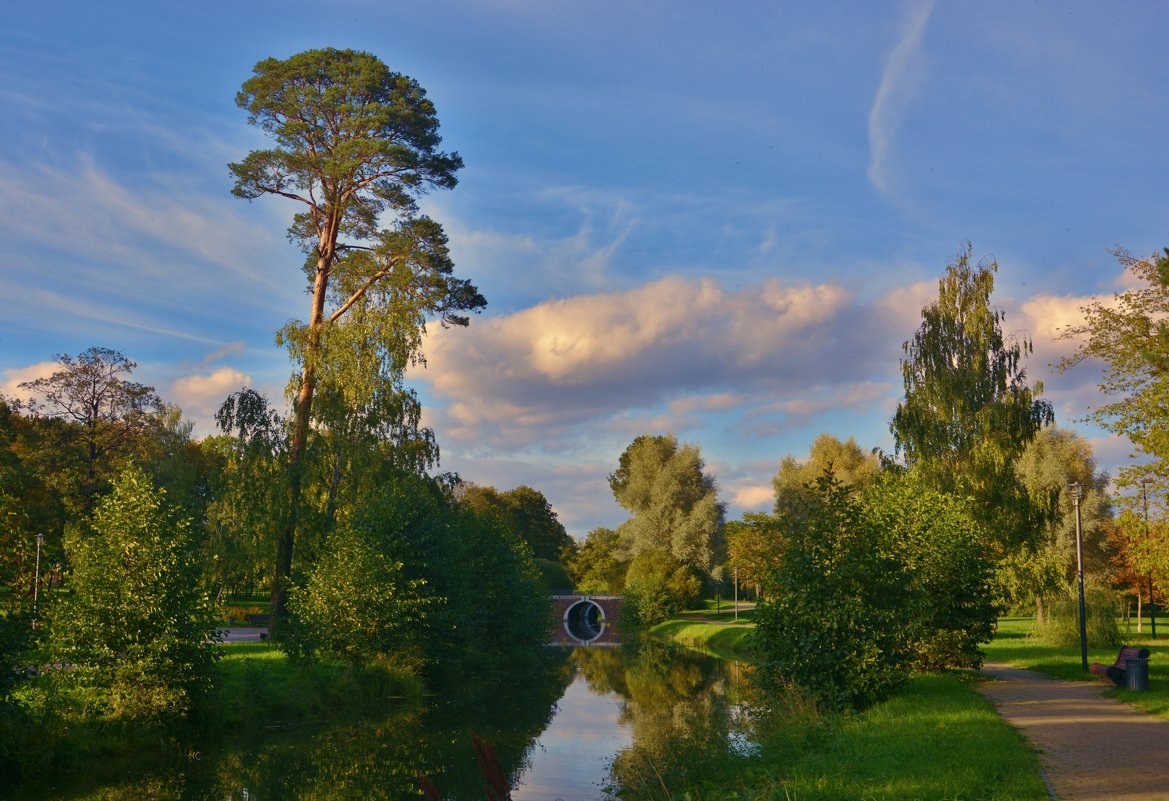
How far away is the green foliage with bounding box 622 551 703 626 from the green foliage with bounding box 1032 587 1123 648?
36.8 m

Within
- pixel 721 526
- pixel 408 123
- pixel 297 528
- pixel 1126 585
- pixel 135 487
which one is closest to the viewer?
pixel 135 487

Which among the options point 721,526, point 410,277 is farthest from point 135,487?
point 721,526

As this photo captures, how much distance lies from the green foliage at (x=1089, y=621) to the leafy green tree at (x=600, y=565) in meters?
47.5

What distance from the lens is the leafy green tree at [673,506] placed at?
7681cm

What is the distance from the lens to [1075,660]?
3094 centimetres

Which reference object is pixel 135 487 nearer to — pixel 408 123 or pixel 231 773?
pixel 231 773

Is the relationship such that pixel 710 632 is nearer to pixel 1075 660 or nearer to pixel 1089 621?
pixel 1089 621

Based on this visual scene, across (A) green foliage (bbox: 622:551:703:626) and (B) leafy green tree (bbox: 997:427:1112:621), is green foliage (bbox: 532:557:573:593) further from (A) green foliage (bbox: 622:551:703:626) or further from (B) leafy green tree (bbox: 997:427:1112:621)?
(B) leafy green tree (bbox: 997:427:1112:621)

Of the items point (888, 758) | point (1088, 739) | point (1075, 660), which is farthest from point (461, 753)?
point (1075, 660)

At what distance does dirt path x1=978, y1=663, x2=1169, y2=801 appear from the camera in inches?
456

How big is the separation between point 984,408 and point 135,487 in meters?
32.3

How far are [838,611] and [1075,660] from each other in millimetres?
17322

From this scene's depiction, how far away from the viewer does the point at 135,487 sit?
21719 millimetres

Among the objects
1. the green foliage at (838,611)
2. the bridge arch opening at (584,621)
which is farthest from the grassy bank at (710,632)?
the green foliage at (838,611)
